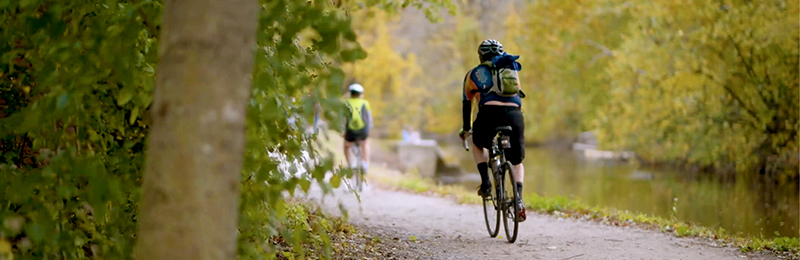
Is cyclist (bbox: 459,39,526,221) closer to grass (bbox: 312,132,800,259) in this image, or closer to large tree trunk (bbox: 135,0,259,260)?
grass (bbox: 312,132,800,259)

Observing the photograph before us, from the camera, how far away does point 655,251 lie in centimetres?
673

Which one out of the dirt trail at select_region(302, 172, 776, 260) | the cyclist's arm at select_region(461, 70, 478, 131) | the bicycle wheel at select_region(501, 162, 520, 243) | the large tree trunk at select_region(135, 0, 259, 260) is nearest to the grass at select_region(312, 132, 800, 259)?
the dirt trail at select_region(302, 172, 776, 260)

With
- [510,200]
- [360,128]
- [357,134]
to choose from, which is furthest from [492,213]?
[357,134]

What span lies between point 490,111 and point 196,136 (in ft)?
14.3

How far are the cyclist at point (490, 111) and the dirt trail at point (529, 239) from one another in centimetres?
49

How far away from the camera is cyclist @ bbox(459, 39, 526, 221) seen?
663 cm

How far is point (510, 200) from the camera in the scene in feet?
22.4

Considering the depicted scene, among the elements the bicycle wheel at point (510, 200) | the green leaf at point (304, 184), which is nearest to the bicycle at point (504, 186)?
the bicycle wheel at point (510, 200)

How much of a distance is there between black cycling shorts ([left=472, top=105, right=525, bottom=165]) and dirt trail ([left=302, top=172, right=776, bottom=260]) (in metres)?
0.80

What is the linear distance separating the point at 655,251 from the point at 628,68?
15513mm

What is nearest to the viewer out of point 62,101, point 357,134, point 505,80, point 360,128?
point 62,101

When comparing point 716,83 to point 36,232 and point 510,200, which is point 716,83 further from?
point 36,232

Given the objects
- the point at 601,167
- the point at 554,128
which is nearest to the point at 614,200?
the point at 601,167

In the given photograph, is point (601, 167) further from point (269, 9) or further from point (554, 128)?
point (269, 9)
